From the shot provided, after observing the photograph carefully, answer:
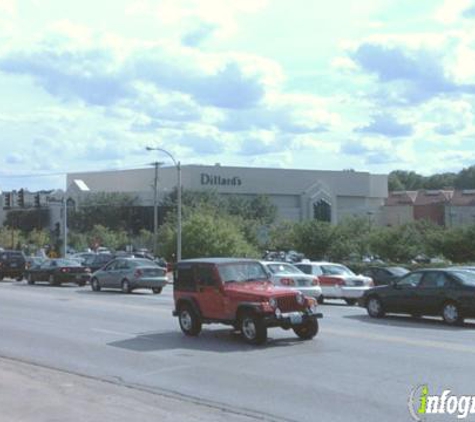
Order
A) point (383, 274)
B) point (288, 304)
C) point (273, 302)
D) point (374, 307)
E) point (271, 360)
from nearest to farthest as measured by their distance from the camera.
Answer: point (271, 360) → point (273, 302) → point (288, 304) → point (374, 307) → point (383, 274)

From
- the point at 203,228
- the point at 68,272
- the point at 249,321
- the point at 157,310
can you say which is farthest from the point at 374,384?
the point at 203,228

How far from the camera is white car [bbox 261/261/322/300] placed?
26.0 meters

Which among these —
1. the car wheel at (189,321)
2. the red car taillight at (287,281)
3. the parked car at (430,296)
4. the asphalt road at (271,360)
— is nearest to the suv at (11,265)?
the red car taillight at (287,281)

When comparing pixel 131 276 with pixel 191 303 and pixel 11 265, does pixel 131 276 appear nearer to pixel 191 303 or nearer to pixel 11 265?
pixel 11 265

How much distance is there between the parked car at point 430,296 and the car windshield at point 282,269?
527 cm

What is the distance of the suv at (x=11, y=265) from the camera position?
4547cm

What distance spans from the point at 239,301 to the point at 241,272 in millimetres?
1073

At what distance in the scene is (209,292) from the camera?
16.4 meters

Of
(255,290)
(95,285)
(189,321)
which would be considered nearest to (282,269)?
(189,321)

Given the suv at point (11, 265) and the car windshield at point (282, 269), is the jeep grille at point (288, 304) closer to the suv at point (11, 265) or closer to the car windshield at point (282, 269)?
the car windshield at point (282, 269)

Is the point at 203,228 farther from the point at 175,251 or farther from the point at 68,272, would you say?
the point at 68,272

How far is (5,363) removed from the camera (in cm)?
Result: 1321

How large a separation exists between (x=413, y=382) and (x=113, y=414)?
14.1ft

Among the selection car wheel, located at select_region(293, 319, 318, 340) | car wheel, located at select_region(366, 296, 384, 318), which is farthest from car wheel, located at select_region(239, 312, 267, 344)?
car wheel, located at select_region(366, 296, 384, 318)
